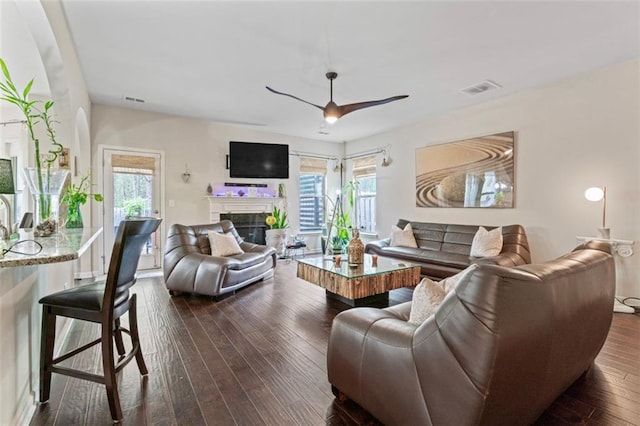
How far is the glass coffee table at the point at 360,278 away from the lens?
3.20m

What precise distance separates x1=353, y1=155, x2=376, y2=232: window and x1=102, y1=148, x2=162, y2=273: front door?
4.23 meters

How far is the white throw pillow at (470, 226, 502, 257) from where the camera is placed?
4191mm

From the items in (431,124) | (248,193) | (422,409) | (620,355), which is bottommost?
(620,355)

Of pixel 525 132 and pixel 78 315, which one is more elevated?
pixel 525 132

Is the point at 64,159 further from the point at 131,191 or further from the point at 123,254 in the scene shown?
the point at 131,191

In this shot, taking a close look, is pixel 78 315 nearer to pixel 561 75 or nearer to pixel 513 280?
pixel 513 280

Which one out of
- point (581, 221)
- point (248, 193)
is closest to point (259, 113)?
point (248, 193)

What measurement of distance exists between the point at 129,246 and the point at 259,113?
419 centimetres

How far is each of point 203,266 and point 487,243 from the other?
375cm

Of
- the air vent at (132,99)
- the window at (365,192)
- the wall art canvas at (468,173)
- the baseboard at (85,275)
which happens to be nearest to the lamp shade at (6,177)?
the air vent at (132,99)

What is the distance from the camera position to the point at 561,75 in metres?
3.86

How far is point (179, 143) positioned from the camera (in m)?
5.82

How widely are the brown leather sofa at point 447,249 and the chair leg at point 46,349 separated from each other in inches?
154

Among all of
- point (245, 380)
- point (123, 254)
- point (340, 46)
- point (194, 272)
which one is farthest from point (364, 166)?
point (123, 254)
